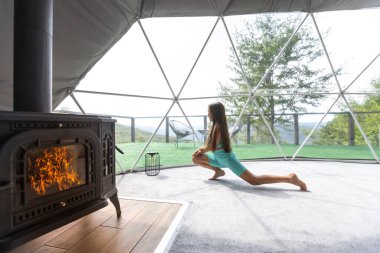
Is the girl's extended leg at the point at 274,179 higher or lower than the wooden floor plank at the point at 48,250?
higher

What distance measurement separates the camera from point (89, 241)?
1626 mm

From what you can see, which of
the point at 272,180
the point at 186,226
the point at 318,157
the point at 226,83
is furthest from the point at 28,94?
the point at 318,157

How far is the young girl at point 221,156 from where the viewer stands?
117 inches

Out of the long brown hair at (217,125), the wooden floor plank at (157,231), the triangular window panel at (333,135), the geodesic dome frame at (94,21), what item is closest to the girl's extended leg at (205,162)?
the long brown hair at (217,125)

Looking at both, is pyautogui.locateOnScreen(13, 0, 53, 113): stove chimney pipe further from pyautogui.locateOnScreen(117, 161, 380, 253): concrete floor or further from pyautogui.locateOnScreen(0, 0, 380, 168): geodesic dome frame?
pyautogui.locateOnScreen(117, 161, 380, 253): concrete floor

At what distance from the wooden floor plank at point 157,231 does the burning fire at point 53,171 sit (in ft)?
2.25

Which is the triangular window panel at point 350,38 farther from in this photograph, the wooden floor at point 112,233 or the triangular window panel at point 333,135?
the wooden floor at point 112,233

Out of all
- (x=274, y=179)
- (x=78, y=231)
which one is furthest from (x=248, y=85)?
(x=78, y=231)

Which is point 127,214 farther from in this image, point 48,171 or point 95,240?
point 48,171

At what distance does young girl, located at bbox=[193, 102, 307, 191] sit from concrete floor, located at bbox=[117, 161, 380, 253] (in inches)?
6.2

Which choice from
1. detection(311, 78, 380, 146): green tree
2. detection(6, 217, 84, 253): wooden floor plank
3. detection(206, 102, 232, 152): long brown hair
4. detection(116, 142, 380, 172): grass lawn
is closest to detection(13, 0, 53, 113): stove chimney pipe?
detection(6, 217, 84, 253): wooden floor plank

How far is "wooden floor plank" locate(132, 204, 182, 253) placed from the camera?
1.53m

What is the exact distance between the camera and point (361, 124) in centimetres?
587

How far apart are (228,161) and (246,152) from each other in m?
3.18
